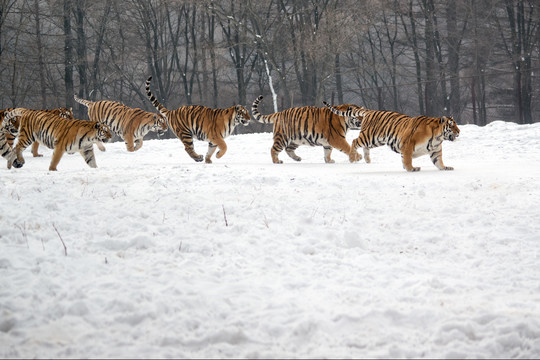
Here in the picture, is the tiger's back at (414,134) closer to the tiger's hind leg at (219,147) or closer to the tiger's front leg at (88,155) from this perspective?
the tiger's hind leg at (219,147)

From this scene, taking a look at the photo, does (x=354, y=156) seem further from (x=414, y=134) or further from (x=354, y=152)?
(x=414, y=134)

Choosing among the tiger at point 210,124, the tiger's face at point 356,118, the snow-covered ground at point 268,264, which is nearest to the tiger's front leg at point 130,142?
the tiger at point 210,124

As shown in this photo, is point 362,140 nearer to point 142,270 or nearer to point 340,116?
point 340,116

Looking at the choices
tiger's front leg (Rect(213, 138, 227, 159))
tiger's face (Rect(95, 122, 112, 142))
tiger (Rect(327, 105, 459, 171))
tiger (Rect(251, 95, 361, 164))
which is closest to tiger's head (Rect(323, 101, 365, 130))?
tiger (Rect(251, 95, 361, 164))

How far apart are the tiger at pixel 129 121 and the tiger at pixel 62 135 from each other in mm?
3491

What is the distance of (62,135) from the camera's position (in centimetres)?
981

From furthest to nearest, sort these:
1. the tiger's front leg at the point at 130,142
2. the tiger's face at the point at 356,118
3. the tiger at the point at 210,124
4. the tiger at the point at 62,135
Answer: the tiger's front leg at the point at 130,142 → the tiger at the point at 210,124 → the tiger's face at the point at 356,118 → the tiger at the point at 62,135

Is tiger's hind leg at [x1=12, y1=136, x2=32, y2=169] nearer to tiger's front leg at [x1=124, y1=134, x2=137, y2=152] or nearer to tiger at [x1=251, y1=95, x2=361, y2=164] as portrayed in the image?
tiger's front leg at [x1=124, y1=134, x2=137, y2=152]

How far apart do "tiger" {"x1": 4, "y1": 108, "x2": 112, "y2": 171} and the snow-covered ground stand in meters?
1.75

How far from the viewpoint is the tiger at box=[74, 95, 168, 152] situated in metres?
14.1

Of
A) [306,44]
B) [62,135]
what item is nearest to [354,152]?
[62,135]

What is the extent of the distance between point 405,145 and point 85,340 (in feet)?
21.2

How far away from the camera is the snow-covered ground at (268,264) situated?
3932mm

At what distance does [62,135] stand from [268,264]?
5.79 m
